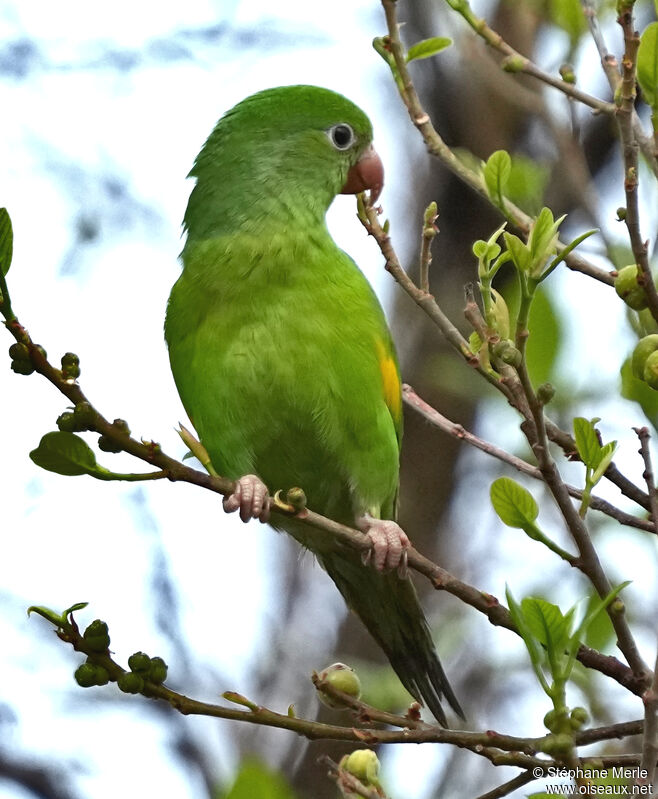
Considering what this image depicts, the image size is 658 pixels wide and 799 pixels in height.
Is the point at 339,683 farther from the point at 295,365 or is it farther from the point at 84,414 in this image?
the point at 295,365

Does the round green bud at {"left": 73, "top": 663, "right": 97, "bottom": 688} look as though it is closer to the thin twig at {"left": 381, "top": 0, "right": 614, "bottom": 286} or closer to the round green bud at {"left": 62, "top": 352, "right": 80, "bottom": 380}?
the round green bud at {"left": 62, "top": 352, "right": 80, "bottom": 380}

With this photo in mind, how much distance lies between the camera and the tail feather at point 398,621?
338 centimetres

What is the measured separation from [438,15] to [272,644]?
10.4 feet

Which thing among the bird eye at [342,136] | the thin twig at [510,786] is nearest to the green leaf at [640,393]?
the thin twig at [510,786]

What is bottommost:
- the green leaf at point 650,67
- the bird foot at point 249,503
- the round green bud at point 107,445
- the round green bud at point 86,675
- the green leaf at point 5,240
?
the round green bud at point 86,675

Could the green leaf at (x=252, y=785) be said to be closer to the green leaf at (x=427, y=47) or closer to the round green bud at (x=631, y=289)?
the round green bud at (x=631, y=289)

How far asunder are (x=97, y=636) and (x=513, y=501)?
0.78m

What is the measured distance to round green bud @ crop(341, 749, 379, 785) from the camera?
2.08 m

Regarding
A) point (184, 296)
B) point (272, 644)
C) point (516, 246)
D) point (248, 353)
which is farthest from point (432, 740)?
point (272, 644)

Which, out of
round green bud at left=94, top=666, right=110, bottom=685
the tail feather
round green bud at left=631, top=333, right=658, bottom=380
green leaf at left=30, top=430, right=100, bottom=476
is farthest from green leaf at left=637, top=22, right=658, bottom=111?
the tail feather

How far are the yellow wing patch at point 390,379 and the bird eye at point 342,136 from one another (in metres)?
0.84

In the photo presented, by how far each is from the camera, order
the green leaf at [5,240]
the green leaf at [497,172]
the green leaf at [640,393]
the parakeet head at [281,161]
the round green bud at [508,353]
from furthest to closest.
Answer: the parakeet head at [281,161] → the green leaf at [640,393] → the green leaf at [497,172] → the round green bud at [508,353] → the green leaf at [5,240]

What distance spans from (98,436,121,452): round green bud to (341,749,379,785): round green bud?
739 millimetres

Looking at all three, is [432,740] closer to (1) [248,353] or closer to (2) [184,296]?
(1) [248,353]
